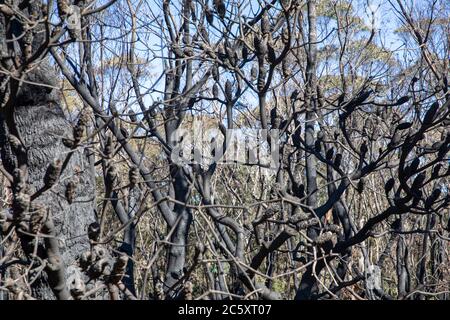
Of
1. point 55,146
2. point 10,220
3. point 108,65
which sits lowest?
point 10,220

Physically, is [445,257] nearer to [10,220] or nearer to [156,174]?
[156,174]

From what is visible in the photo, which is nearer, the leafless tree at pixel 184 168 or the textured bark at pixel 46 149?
the leafless tree at pixel 184 168

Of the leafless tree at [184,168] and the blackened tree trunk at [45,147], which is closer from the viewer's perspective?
the leafless tree at [184,168]

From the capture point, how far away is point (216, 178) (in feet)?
23.3

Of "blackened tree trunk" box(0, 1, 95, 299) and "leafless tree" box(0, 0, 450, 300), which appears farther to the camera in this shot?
"blackened tree trunk" box(0, 1, 95, 299)

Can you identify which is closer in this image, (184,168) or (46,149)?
(46,149)

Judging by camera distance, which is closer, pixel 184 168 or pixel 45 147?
pixel 45 147

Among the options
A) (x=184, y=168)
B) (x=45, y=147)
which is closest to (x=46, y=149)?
(x=45, y=147)

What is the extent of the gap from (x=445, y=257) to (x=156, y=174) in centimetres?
302

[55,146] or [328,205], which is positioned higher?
[55,146]

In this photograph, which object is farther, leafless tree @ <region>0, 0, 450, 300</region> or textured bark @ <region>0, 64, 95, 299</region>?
textured bark @ <region>0, 64, 95, 299</region>

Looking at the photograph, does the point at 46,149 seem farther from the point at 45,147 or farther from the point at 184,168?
the point at 184,168
